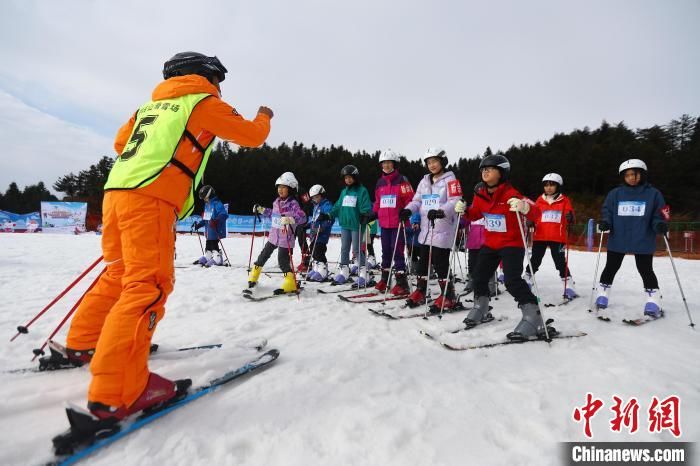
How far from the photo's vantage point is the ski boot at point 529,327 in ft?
11.5

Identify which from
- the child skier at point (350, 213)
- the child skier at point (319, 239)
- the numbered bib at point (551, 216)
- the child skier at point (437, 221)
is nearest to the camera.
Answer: the child skier at point (437, 221)

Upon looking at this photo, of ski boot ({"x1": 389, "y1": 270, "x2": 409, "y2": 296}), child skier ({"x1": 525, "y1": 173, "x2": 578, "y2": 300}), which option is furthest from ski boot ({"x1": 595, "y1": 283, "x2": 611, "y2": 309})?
ski boot ({"x1": 389, "y1": 270, "x2": 409, "y2": 296})

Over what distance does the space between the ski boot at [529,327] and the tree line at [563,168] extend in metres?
32.7

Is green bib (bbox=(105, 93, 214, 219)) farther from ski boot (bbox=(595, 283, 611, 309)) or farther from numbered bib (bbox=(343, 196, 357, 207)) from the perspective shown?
ski boot (bbox=(595, 283, 611, 309))

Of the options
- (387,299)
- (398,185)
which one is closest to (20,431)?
(387,299)

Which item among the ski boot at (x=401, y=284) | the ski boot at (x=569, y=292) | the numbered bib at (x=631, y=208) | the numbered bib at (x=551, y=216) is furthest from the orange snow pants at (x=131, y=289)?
the numbered bib at (x=551, y=216)

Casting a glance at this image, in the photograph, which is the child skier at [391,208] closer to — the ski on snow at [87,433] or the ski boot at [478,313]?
the ski boot at [478,313]

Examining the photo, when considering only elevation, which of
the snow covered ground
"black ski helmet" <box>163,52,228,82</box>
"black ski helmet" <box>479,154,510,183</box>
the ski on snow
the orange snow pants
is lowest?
the snow covered ground

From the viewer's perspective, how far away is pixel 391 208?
614 cm

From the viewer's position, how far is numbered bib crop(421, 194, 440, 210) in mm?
5250

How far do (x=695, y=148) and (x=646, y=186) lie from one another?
53.0 metres

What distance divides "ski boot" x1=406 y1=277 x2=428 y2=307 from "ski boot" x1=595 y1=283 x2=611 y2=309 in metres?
2.47

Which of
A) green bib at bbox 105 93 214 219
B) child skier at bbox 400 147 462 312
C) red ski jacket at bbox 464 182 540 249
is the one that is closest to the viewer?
green bib at bbox 105 93 214 219

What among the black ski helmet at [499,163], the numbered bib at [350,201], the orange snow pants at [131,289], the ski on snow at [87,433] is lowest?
the ski on snow at [87,433]
